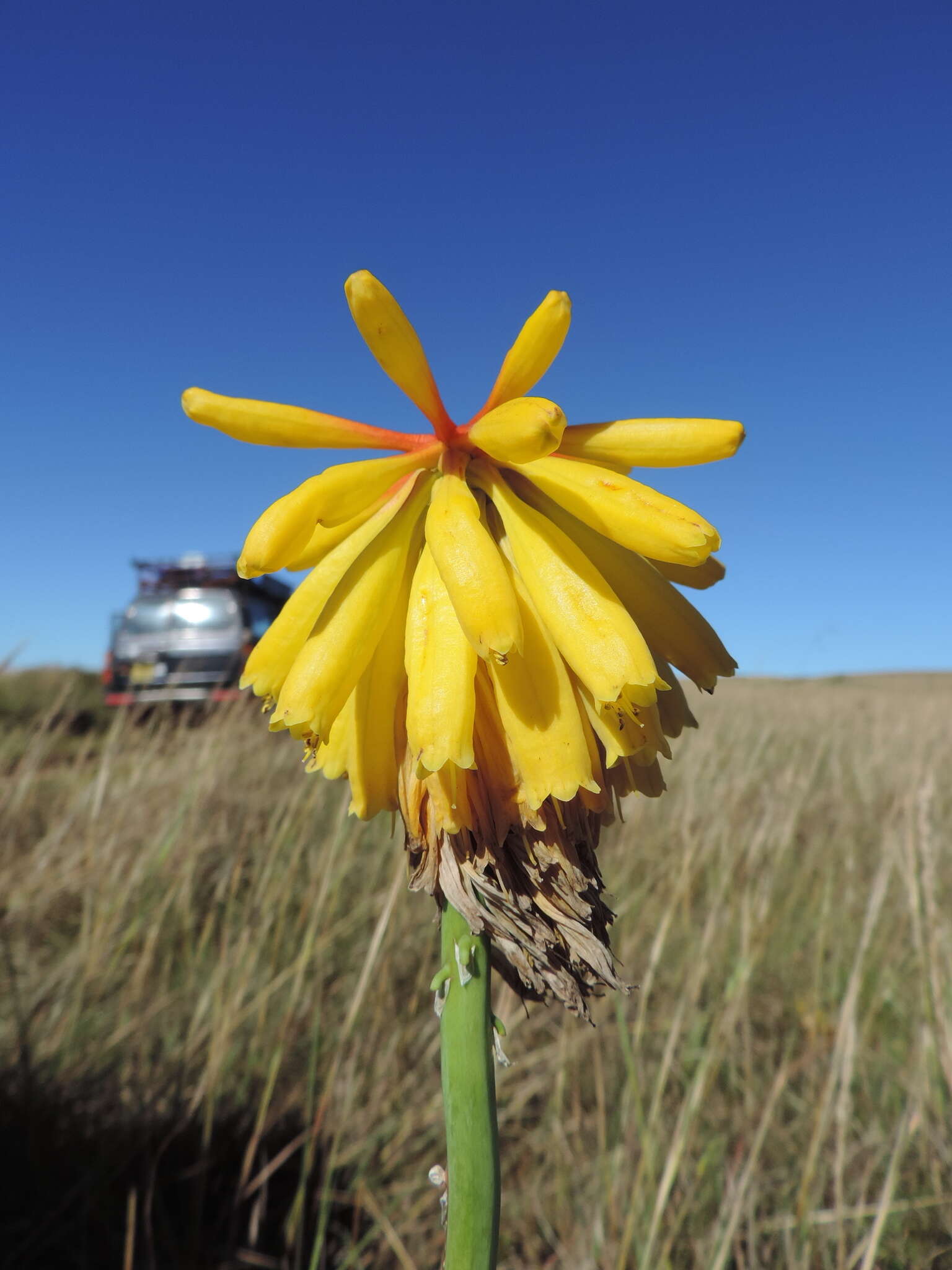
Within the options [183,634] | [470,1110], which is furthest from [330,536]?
[183,634]

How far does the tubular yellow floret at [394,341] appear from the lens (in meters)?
0.90

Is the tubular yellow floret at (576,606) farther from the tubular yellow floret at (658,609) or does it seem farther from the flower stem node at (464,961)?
the flower stem node at (464,961)

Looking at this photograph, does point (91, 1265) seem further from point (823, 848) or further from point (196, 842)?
point (823, 848)

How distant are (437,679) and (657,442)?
40 centimetres

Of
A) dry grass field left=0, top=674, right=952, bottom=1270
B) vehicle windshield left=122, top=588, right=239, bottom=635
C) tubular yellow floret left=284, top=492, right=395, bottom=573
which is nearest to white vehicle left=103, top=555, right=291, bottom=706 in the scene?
vehicle windshield left=122, top=588, right=239, bottom=635

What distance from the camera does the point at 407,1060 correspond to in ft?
9.41

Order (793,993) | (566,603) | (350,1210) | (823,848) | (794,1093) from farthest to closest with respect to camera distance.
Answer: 1. (823,848)
2. (793,993)
3. (794,1093)
4. (350,1210)
5. (566,603)

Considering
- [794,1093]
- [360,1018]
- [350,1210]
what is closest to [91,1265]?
[350,1210]

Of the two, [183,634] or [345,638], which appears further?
[183,634]

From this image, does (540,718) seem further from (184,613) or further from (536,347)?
(184,613)

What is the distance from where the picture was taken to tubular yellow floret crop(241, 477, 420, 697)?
100 cm

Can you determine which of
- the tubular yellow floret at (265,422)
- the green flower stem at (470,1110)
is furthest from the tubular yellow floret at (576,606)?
the green flower stem at (470,1110)

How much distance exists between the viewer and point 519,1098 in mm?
2758

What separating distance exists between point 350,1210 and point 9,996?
4.91 ft
